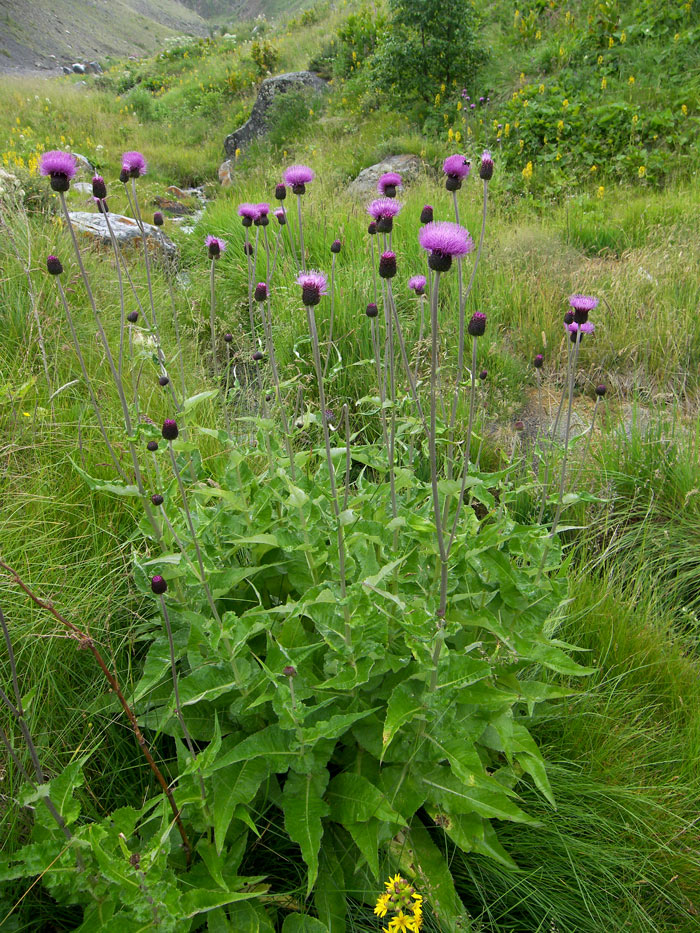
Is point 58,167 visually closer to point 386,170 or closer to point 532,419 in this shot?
point 532,419

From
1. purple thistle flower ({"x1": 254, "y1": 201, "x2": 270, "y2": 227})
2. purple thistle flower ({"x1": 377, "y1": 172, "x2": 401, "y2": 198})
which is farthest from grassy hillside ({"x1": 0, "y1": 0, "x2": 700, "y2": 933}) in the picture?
purple thistle flower ({"x1": 254, "y1": 201, "x2": 270, "y2": 227})

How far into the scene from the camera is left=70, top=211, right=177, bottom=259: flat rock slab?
545 cm

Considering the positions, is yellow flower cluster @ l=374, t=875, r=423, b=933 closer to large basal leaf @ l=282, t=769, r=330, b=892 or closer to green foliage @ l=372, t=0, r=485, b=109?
large basal leaf @ l=282, t=769, r=330, b=892

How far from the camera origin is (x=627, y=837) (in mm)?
1717

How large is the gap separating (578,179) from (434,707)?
7.51 m

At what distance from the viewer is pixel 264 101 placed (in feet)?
42.4

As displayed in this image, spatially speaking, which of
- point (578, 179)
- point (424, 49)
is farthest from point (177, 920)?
point (424, 49)

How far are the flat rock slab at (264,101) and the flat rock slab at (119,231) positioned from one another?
305 inches

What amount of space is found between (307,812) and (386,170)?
8268mm

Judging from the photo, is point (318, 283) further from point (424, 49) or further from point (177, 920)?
point (424, 49)

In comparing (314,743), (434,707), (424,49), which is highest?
(424,49)

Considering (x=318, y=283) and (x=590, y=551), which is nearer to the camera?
(x=318, y=283)

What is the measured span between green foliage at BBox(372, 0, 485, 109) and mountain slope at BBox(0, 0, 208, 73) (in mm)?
33805

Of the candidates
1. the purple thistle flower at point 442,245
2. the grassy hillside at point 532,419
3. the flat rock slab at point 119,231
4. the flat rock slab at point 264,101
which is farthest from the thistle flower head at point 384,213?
the flat rock slab at point 264,101
